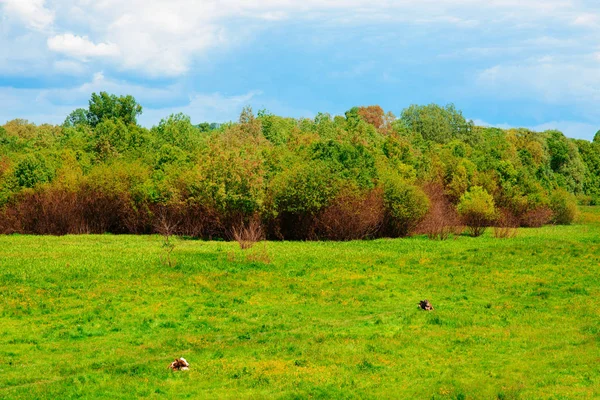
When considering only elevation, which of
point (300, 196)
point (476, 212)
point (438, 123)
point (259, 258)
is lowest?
point (259, 258)

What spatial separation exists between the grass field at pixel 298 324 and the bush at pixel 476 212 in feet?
43.1

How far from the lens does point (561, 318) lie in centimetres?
1877

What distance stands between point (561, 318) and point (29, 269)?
18571 millimetres

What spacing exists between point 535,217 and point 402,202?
21195 millimetres

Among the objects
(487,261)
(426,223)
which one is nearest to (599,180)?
(426,223)

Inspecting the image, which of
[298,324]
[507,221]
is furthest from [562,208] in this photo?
[298,324]

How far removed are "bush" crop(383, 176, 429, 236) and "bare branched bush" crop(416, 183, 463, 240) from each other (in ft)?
3.82

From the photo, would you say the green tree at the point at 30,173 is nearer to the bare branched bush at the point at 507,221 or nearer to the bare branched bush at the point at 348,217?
the bare branched bush at the point at 348,217

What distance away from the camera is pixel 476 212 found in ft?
148

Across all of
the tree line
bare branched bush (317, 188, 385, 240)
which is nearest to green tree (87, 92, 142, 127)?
the tree line

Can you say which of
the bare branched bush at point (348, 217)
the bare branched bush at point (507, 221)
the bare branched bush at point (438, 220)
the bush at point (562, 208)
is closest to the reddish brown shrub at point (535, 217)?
the bare branched bush at point (507, 221)

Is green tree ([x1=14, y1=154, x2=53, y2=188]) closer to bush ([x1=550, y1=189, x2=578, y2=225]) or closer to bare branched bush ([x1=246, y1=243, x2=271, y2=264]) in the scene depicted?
bare branched bush ([x1=246, y1=243, x2=271, y2=264])

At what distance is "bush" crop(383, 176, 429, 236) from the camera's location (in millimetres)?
41969

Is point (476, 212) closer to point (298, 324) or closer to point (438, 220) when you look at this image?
point (438, 220)
